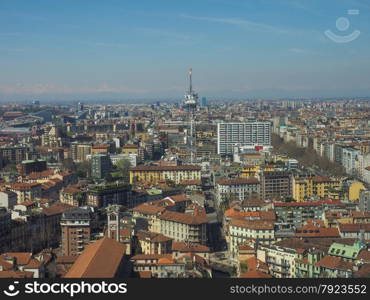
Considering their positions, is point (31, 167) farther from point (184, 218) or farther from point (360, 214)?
point (360, 214)

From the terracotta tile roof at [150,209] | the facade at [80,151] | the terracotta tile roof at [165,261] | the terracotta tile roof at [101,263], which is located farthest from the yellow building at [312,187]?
the facade at [80,151]

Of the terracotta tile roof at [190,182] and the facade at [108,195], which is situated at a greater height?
the facade at [108,195]

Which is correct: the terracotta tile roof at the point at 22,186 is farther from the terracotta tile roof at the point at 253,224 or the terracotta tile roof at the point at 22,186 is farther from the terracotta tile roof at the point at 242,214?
the terracotta tile roof at the point at 253,224

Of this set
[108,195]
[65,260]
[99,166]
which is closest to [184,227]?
[65,260]

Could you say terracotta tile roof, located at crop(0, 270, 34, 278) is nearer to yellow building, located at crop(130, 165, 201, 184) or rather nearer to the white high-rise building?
yellow building, located at crop(130, 165, 201, 184)

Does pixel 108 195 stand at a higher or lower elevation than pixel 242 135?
lower

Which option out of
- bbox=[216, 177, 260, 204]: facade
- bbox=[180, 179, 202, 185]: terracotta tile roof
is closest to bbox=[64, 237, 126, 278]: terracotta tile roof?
bbox=[216, 177, 260, 204]: facade

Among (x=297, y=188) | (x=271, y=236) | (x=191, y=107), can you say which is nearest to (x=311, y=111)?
(x=191, y=107)

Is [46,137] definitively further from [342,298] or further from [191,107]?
[342,298]
